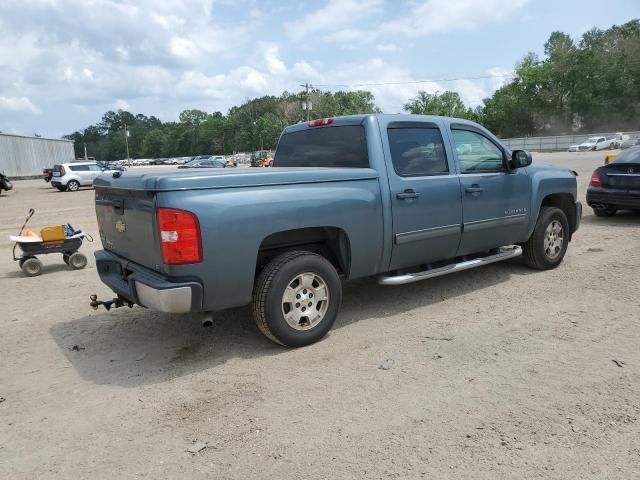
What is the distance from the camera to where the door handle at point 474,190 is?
5.23 meters

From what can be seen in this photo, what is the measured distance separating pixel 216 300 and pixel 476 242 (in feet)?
9.77

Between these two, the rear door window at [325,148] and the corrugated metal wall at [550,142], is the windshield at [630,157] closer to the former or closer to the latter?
the rear door window at [325,148]

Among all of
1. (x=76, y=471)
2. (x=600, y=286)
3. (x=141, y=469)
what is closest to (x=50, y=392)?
(x=76, y=471)

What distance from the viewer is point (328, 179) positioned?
13.9 feet

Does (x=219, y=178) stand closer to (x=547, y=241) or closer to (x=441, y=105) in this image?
(x=547, y=241)

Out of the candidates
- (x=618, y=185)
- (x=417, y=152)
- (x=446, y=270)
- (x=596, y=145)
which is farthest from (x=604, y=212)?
(x=596, y=145)

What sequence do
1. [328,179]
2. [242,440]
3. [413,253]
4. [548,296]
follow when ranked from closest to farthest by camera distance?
[242,440], [328,179], [413,253], [548,296]

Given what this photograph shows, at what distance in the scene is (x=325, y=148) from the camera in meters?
5.11

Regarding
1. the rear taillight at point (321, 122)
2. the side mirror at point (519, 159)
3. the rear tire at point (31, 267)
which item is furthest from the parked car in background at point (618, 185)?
the rear tire at point (31, 267)

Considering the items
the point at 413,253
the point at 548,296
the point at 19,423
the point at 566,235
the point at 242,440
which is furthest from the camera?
the point at 566,235

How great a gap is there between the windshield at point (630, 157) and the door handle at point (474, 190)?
232 inches

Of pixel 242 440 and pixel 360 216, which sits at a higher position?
pixel 360 216

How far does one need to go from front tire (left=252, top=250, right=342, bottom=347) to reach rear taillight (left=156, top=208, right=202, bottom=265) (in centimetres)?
64

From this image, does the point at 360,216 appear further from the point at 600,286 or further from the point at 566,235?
the point at 566,235
